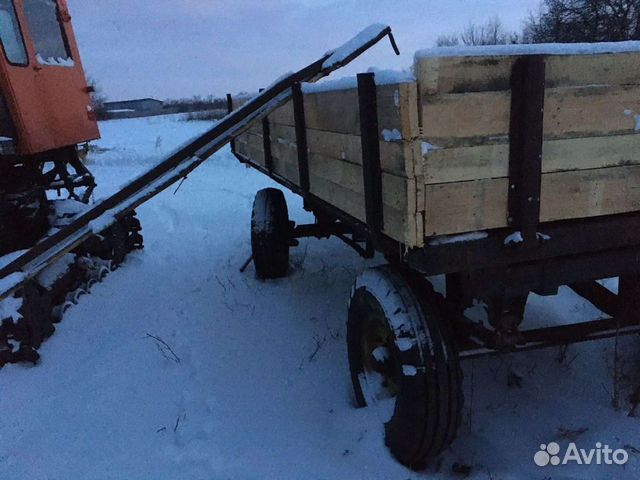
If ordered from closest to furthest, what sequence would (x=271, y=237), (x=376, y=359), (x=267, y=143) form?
(x=376, y=359), (x=267, y=143), (x=271, y=237)

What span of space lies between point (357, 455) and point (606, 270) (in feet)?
4.71

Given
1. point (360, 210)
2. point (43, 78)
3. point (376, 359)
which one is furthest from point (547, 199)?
point (43, 78)

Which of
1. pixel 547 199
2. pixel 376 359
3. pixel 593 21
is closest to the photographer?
pixel 547 199

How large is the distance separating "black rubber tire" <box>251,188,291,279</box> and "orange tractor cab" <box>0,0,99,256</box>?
2.25 metres

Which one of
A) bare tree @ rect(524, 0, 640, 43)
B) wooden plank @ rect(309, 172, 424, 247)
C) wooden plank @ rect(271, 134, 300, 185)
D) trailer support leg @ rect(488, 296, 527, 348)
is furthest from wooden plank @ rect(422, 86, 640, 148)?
bare tree @ rect(524, 0, 640, 43)

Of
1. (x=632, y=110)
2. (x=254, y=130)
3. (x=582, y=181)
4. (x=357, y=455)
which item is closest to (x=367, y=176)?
(x=582, y=181)

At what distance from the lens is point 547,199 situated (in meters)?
2.09

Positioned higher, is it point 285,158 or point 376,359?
point 285,158

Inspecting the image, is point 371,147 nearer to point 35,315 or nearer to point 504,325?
point 504,325

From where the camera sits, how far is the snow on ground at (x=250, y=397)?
2705 mm

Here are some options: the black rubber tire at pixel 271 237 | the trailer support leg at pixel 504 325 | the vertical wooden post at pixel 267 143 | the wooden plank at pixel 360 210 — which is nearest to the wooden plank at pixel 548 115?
the wooden plank at pixel 360 210

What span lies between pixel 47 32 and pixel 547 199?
19.2 feet

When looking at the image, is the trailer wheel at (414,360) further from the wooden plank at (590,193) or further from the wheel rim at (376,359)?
the wooden plank at (590,193)

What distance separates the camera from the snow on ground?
2705 millimetres
